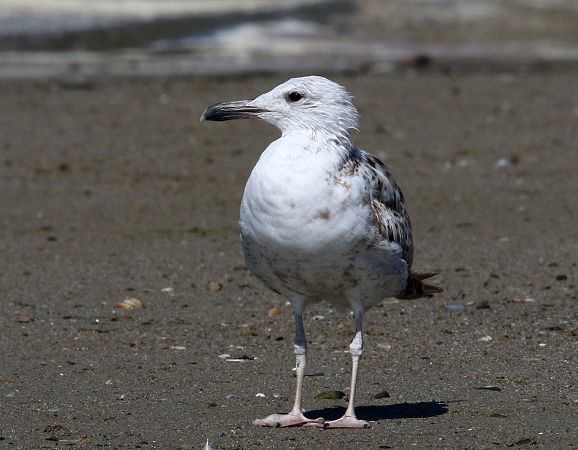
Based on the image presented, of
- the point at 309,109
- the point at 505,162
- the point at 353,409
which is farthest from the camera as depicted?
the point at 505,162

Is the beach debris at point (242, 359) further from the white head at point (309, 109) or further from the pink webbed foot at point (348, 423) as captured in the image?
the white head at point (309, 109)

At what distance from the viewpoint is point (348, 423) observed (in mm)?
6371

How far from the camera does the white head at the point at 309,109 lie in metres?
6.32

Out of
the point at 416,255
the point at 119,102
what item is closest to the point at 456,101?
the point at 119,102

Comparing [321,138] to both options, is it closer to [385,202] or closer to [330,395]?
A: [385,202]

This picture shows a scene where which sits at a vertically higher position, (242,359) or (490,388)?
(490,388)

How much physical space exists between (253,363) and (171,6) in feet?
71.4

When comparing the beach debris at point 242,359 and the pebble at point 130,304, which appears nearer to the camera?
the beach debris at point 242,359

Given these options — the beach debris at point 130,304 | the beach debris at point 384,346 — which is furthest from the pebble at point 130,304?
the beach debris at point 384,346

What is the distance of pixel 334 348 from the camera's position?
8.05m

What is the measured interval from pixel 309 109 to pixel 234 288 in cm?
334

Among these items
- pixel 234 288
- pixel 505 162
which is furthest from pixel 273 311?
pixel 505 162

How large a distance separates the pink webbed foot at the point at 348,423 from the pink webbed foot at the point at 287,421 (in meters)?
0.05

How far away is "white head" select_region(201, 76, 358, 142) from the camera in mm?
6320
